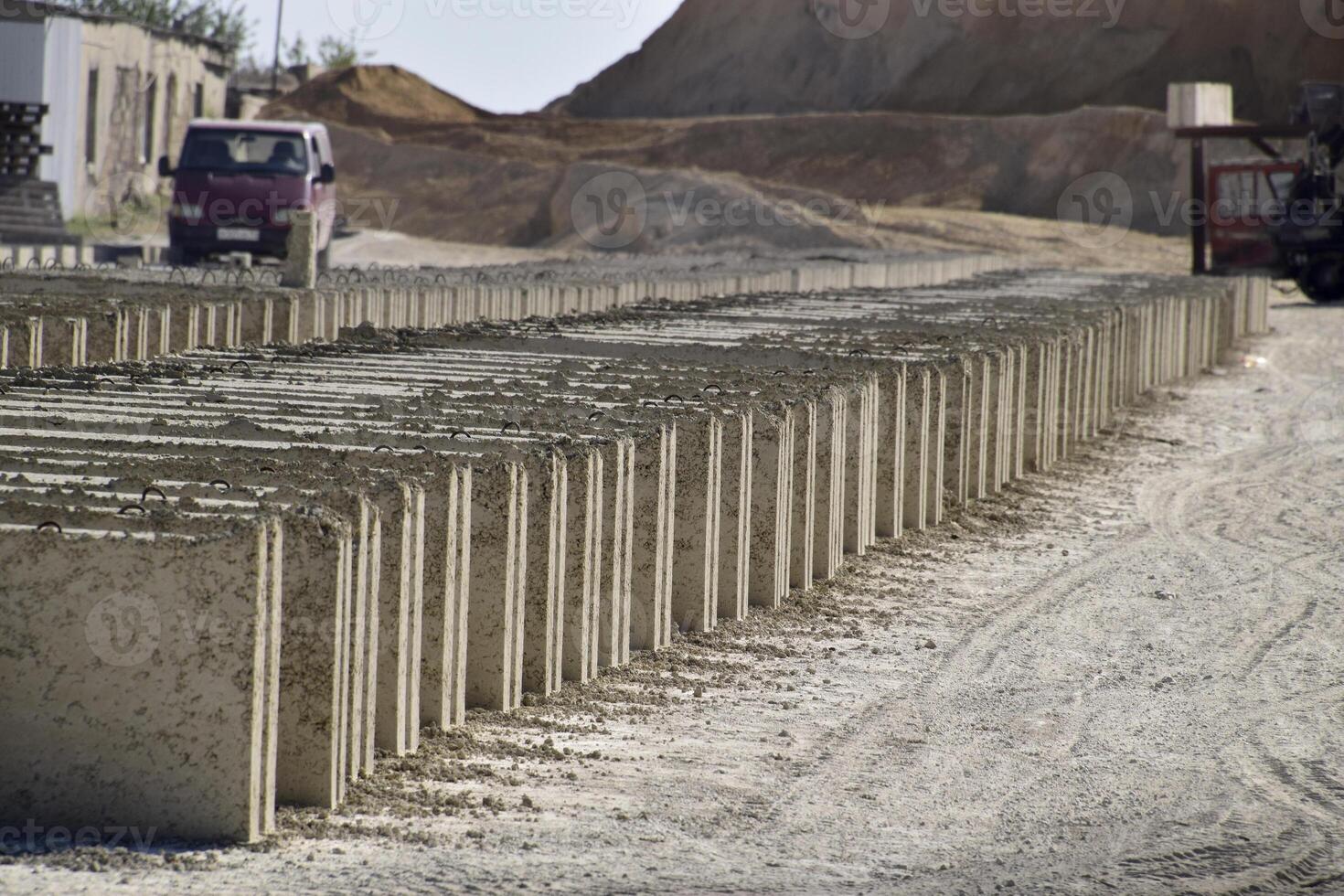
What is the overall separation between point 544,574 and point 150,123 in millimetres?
35816

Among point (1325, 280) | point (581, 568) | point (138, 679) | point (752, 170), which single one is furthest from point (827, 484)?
point (752, 170)

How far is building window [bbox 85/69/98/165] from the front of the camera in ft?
116

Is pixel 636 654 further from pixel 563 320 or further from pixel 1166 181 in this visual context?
pixel 1166 181

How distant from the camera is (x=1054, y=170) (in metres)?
49.0

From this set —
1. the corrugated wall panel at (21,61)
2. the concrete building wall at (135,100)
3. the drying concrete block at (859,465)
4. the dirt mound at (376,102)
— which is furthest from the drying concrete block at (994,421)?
the dirt mound at (376,102)

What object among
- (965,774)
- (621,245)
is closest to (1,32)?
(621,245)

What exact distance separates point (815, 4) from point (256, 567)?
59075 millimetres

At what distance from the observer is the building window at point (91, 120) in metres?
35.2

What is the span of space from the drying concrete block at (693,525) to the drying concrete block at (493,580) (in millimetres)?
1460

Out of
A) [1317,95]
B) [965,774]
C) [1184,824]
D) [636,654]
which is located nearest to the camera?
[1184,824]

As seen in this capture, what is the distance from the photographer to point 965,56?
57.8 m

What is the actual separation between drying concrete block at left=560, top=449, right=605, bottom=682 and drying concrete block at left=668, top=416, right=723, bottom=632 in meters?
0.92

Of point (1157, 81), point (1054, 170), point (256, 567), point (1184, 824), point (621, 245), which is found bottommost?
point (1184, 824)

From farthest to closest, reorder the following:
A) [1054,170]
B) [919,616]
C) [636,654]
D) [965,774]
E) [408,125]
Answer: [408,125], [1054,170], [919,616], [636,654], [965,774]
